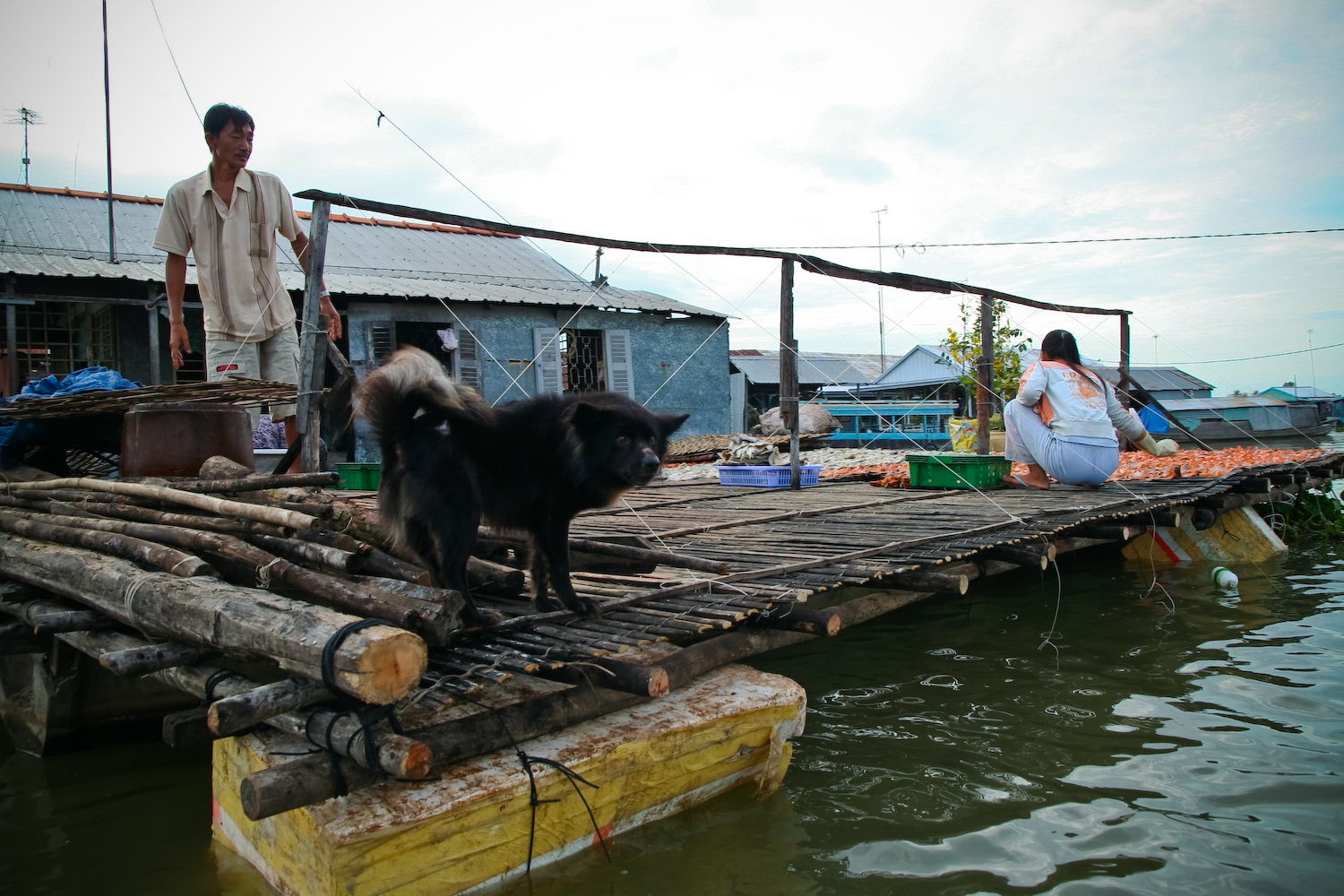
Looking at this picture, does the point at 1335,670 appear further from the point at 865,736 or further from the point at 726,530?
the point at 726,530

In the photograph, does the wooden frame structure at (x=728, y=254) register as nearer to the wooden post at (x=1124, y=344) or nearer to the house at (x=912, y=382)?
the wooden post at (x=1124, y=344)

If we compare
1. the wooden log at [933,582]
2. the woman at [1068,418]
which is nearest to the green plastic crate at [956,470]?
the woman at [1068,418]

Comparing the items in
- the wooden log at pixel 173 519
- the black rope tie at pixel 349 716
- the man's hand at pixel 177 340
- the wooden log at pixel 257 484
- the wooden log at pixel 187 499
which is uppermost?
the man's hand at pixel 177 340

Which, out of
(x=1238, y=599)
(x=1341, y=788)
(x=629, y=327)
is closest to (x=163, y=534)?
(x=1341, y=788)

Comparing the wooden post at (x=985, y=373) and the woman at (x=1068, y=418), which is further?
the wooden post at (x=985, y=373)

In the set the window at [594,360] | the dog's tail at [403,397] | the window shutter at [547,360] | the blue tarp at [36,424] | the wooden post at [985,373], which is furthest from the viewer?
the window at [594,360]

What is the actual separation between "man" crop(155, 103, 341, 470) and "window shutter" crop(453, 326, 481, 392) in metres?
9.33

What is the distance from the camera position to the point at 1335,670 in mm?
4375

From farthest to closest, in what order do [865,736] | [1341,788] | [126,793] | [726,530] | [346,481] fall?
1. [346,481]
2. [726,530]
3. [865,736]
4. [126,793]
5. [1341,788]

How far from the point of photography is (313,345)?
204 inches

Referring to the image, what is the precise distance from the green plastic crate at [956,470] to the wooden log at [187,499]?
567 centimetres

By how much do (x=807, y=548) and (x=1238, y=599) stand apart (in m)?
4.02

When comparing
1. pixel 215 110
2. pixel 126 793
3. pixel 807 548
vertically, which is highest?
pixel 215 110

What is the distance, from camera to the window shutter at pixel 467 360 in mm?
14438
